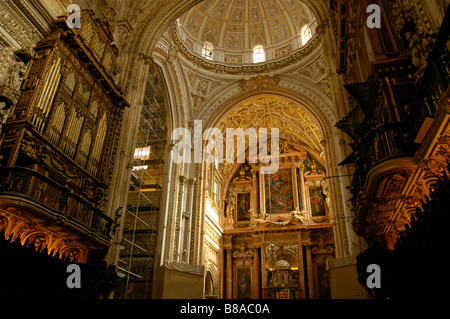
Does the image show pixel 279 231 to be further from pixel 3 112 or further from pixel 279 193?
pixel 3 112

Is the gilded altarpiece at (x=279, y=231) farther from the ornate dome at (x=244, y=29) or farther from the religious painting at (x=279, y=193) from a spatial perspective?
the ornate dome at (x=244, y=29)

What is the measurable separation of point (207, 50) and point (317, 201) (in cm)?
1295

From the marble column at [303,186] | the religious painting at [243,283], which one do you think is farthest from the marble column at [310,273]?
the religious painting at [243,283]

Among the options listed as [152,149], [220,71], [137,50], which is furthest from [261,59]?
[137,50]

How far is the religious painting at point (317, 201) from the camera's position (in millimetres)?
23987

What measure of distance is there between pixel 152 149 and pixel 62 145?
10658mm

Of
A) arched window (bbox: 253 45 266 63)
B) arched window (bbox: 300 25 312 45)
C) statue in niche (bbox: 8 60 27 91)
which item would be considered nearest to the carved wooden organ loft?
statue in niche (bbox: 8 60 27 91)

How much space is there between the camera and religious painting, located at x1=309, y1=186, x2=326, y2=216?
2399 centimetres

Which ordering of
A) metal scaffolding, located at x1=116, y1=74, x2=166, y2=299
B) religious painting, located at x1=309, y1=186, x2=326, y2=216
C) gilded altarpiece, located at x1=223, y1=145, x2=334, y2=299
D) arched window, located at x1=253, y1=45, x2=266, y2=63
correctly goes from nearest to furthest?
metal scaffolding, located at x1=116, y1=74, x2=166, y2=299 < gilded altarpiece, located at x1=223, y1=145, x2=334, y2=299 < arched window, located at x1=253, y1=45, x2=266, y2=63 < religious painting, located at x1=309, y1=186, x2=326, y2=216

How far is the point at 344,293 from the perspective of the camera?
10.9m

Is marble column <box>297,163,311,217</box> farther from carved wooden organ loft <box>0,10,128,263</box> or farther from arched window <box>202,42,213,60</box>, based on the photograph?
carved wooden organ loft <box>0,10,128,263</box>

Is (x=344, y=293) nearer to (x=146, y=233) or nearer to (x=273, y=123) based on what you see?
(x=146, y=233)

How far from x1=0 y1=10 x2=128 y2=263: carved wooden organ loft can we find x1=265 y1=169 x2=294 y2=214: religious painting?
636 inches
